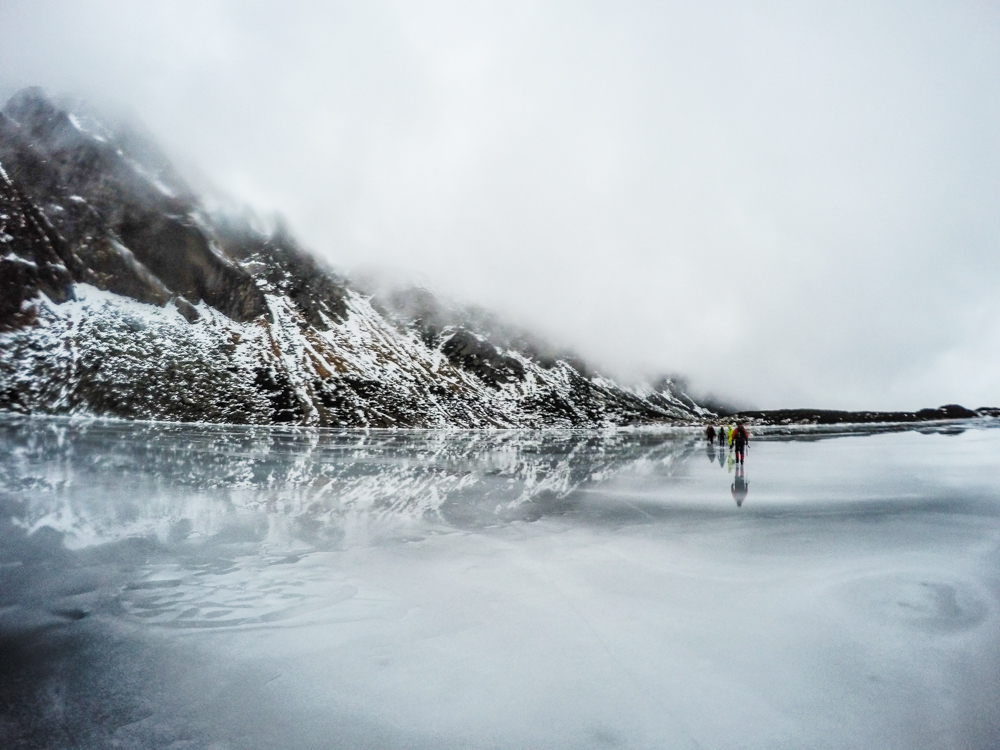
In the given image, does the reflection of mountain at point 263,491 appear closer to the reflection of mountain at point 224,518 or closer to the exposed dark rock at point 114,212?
the reflection of mountain at point 224,518

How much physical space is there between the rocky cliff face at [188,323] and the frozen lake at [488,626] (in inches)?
3208

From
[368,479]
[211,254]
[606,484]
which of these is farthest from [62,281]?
[606,484]

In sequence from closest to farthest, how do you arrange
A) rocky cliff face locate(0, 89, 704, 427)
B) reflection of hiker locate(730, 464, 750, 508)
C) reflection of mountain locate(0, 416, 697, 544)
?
reflection of mountain locate(0, 416, 697, 544) → reflection of hiker locate(730, 464, 750, 508) → rocky cliff face locate(0, 89, 704, 427)

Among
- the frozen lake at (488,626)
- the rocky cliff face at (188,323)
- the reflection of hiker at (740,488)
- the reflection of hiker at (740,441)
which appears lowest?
the frozen lake at (488,626)

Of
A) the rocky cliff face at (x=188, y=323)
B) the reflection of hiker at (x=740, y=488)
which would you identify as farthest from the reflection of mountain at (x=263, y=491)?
the rocky cliff face at (x=188, y=323)

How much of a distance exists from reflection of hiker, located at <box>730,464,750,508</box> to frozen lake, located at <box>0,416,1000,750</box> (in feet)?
9.96

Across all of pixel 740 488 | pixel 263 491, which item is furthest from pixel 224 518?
pixel 740 488

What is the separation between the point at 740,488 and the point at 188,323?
114620mm

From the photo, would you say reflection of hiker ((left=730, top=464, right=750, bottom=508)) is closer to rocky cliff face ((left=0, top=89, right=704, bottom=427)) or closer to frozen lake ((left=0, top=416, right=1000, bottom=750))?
frozen lake ((left=0, top=416, right=1000, bottom=750))

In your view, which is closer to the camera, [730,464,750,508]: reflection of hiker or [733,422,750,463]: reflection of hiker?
[730,464,750,508]: reflection of hiker

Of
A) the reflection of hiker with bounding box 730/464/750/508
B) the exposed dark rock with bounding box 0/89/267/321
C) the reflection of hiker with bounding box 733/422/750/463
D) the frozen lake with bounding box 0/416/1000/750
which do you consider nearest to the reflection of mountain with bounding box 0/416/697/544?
the frozen lake with bounding box 0/416/1000/750

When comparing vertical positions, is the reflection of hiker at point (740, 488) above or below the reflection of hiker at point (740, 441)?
below

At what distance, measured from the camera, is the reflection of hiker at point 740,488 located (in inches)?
664

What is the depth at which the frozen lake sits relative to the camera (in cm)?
429
